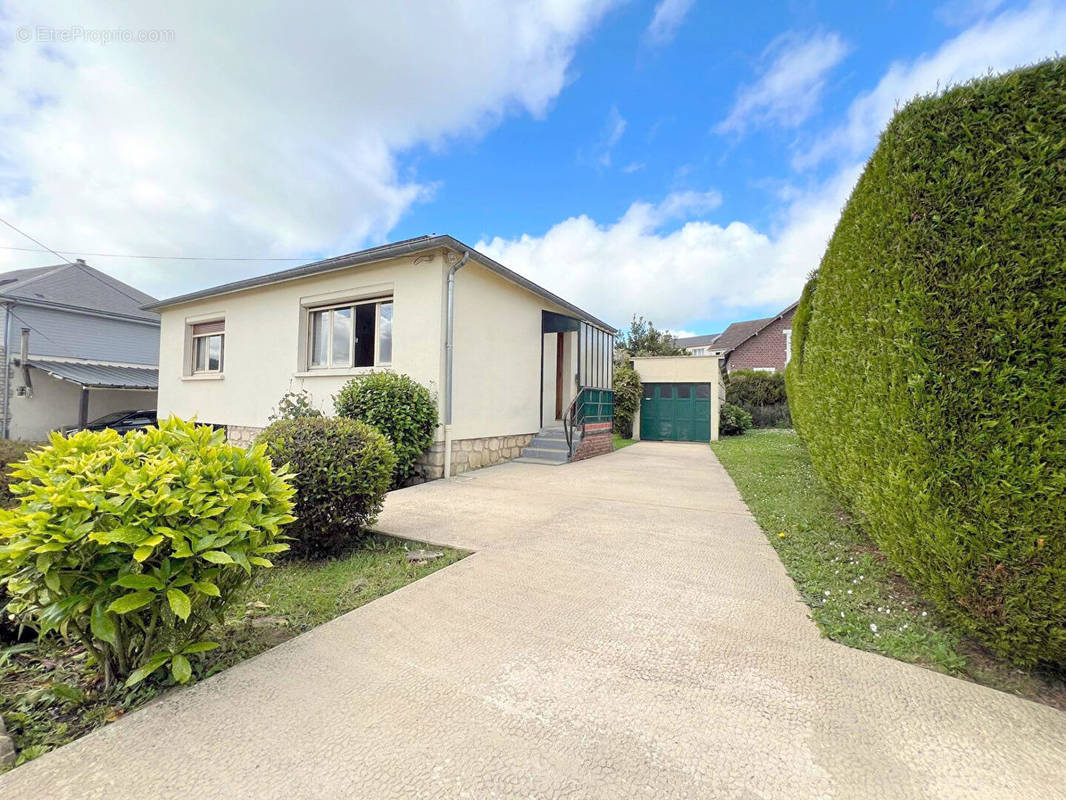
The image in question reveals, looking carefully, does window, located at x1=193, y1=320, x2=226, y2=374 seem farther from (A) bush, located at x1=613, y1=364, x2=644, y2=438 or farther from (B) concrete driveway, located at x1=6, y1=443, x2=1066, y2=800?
(A) bush, located at x1=613, y1=364, x2=644, y2=438

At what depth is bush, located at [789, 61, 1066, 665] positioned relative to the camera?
1.92 meters

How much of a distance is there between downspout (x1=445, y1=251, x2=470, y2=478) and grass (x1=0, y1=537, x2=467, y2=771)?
4.13m

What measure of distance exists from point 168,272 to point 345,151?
36.5 feet

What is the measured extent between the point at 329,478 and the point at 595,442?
821 cm

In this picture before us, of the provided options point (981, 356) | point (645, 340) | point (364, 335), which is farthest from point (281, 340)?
point (645, 340)

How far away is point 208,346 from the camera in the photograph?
12180 mm

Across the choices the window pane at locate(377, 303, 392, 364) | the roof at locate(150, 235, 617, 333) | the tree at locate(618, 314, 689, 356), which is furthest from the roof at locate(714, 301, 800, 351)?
the window pane at locate(377, 303, 392, 364)

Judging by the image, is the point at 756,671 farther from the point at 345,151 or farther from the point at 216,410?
the point at 216,410

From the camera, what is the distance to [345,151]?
959cm

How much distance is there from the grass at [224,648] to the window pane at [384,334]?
17.7 ft

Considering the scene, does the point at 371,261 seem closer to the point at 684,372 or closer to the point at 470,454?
the point at 470,454

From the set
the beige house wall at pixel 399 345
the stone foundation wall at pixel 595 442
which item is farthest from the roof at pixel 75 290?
the stone foundation wall at pixel 595 442

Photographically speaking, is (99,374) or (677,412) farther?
(677,412)

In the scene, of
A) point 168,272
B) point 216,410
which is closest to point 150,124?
point 216,410
